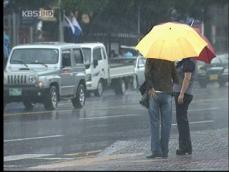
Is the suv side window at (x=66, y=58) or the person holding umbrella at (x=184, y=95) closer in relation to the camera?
the person holding umbrella at (x=184, y=95)

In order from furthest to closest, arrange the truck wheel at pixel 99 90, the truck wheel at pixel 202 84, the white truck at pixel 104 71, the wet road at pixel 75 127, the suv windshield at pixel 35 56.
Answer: the truck wheel at pixel 202 84 < the truck wheel at pixel 99 90 < the white truck at pixel 104 71 < the suv windshield at pixel 35 56 < the wet road at pixel 75 127

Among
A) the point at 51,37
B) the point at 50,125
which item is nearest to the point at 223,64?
the point at 51,37

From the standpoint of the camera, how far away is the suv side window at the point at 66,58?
2394cm

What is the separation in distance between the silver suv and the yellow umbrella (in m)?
11.2

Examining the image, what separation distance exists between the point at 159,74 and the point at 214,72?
93.0 ft

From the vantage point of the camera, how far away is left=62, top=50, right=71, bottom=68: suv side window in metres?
23.9

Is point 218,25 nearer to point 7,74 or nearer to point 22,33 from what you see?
point 22,33

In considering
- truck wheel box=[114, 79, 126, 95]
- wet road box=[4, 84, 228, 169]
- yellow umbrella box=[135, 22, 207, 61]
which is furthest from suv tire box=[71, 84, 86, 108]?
yellow umbrella box=[135, 22, 207, 61]

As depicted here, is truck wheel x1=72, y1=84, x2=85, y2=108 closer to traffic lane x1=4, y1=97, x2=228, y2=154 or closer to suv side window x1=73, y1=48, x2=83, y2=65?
suv side window x1=73, y1=48, x2=83, y2=65

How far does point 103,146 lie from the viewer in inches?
547

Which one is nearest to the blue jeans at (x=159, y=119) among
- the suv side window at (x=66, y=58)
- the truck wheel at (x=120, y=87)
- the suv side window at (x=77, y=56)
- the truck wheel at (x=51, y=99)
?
the truck wheel at (x=51, y=99)

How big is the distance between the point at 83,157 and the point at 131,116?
27.9ft

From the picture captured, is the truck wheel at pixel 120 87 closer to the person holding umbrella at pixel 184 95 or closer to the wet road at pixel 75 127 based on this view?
the wet road at pixel 75 127

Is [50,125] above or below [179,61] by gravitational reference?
below
